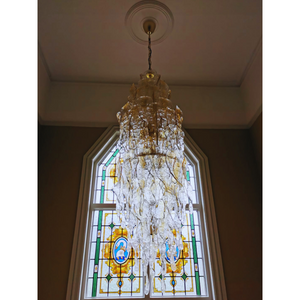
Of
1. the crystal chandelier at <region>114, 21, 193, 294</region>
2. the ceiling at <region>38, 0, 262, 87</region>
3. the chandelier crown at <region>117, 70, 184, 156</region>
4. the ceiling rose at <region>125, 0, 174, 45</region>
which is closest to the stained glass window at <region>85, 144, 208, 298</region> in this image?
the crystal chandelier at <region>114, 21, 193, 294</region>

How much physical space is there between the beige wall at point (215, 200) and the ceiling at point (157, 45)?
2.89ft

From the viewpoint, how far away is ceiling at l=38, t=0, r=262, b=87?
3338 mm

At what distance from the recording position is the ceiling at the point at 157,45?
3338mm

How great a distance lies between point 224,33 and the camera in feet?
12.0

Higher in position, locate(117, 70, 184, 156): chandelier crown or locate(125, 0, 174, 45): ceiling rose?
locate(125, 0, 174, 45): ceiling rose

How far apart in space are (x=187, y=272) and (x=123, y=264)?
77cm

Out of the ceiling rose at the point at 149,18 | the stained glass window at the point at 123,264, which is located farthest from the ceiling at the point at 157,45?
the stained glass window at the point at 123,264

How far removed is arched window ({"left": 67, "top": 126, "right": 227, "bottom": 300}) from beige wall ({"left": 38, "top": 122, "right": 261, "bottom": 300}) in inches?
4.3

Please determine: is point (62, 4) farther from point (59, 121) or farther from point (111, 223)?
point (111, 223)

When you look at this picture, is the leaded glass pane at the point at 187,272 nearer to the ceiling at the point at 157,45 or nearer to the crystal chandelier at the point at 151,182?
the crystal chandelier at the point at 151,182

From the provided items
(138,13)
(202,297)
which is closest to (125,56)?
(138,13)

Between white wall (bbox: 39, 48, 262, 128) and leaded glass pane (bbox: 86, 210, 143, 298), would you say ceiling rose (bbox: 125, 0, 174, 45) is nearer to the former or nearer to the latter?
white wall (bbox: 39, 48, 262, 128)

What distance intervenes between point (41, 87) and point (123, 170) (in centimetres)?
224

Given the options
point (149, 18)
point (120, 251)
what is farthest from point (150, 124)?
point (120, 251)
